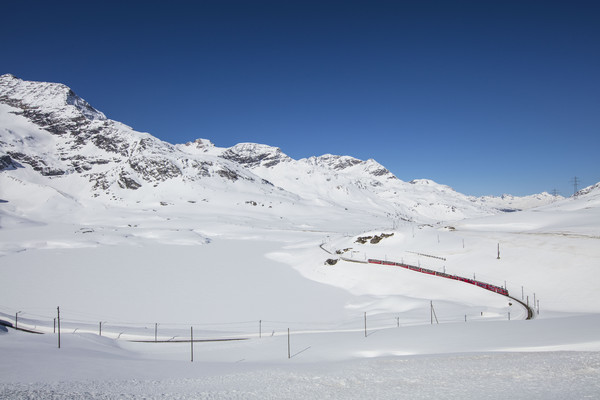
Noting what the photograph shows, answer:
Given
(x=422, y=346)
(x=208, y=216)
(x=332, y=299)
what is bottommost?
(x=332, y=299)

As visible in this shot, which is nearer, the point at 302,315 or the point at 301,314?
the point at 302,315

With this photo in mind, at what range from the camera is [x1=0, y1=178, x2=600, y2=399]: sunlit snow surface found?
9.34m

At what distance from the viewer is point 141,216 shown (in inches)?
5236

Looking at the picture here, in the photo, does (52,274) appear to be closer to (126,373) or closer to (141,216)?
(126,373)

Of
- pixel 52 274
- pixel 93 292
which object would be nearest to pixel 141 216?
pixel 52 274

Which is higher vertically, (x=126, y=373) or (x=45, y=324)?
(x=126, y=373)

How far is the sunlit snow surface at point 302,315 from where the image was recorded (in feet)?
30.6

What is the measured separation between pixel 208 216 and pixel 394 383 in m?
132

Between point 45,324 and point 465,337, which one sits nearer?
point 465,337

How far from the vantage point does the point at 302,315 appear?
32406 millimetres

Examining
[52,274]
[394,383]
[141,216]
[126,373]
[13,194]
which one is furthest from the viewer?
[13,194]

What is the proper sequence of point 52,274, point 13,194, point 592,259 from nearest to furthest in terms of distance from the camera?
point 592,259 < point 52,274 < point 13,194

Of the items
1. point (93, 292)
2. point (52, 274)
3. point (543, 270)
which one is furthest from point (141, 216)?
point (543, 270)

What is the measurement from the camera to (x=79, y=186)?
173 metres
